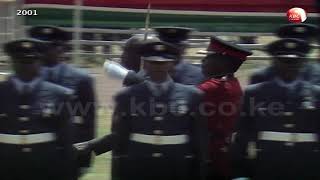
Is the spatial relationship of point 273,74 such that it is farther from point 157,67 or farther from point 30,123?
point 30,123

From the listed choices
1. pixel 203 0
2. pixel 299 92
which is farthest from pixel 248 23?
pixel 299 92

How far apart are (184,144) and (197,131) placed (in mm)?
95

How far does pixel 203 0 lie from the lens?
409 inches

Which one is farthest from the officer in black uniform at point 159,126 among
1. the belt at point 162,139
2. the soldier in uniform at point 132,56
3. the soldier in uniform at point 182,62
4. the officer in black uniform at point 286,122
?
the soldier in uniform at point 132,56

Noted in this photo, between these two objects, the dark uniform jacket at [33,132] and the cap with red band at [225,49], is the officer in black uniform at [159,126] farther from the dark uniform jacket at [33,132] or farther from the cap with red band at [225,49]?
the cap with red band at [225,49]

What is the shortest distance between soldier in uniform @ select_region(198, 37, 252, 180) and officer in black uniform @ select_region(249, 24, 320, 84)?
0.19 m

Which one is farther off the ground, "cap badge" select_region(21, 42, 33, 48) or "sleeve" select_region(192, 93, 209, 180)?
"cap badge" select_region(21, 42, 33, 48)

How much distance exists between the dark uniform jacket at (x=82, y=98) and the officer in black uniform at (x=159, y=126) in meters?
0.71

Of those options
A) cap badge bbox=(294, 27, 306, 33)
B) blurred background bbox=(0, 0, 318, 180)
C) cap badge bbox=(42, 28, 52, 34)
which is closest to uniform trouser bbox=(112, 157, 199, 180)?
cap badge bbox=(294, 27, 306, 33)

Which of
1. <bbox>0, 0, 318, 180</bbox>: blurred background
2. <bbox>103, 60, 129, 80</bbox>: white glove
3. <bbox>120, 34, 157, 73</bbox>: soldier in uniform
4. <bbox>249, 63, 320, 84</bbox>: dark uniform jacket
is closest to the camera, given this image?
<bbox>249, 63, 320, 84</bbox>: dark uniform jacket

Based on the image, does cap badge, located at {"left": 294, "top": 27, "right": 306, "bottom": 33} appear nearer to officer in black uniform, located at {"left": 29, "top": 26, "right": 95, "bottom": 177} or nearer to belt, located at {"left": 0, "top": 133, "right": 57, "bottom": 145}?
officer in black uniform, located at {"left": 29, "top": 26, "right": 95, "bottom": 177}

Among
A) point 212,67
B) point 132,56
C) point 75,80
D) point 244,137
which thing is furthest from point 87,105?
point 244,137

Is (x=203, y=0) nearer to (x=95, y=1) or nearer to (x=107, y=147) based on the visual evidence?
(x=95, y=1)

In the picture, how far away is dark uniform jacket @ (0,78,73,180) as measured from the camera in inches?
139
